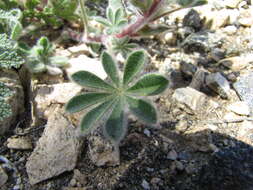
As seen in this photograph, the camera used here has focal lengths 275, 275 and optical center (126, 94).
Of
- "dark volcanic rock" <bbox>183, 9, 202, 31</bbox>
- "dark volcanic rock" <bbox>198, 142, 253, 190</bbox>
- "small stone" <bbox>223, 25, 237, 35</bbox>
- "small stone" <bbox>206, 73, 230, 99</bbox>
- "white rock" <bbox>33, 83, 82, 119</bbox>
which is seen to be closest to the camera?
"dark volcanic rock" <bbox>198, 142, 253, 190</bbox>

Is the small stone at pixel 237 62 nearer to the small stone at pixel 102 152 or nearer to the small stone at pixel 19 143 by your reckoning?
the small stone at pixel 102 152

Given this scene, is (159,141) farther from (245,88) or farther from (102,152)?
(245,88)

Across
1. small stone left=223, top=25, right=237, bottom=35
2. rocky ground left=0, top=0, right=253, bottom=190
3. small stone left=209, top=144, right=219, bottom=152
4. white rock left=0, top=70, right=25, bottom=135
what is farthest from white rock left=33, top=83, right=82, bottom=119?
small stone left=223, top=25, right=237, bottom=35

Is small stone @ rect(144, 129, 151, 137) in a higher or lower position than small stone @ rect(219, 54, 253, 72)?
lower

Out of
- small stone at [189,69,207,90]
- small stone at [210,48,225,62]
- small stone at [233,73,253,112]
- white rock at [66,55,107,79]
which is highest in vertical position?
white rock at [66,55,107,79]

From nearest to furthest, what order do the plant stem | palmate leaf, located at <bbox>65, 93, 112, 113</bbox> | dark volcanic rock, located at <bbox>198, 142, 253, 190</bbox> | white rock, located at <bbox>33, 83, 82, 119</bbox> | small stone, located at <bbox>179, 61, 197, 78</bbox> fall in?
dark volcanic rock, located at <bbox>198, 142, 253, 190</bbox>
palmate leaf, located at <bbox>65, 93, 112, 113</bbox>
white rock, located at <bbox>33, 83, 82, 119</bbox>
the plant stem
small stone, located at <bbox>179, 61, 197, 78</bbox>

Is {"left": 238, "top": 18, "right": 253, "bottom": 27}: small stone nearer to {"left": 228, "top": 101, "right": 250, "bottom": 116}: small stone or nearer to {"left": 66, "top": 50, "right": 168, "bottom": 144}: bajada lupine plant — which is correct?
{"left": 228, "top": 101, "right": 250, "bottom": 116}: small stone
